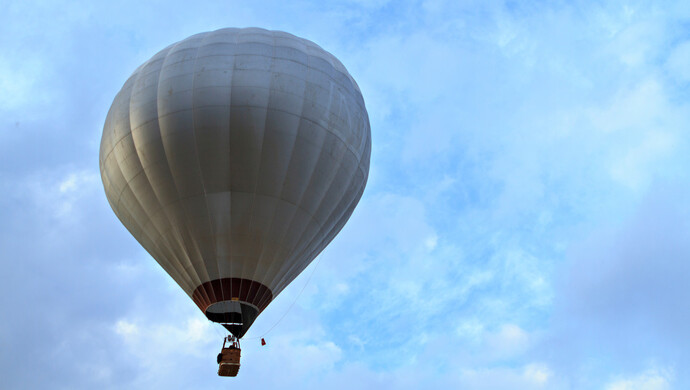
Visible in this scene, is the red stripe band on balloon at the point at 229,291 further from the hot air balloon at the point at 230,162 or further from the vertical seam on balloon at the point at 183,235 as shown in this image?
the vertical seam on balloon at the point at 183,235

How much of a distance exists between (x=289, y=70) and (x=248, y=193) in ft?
12.5

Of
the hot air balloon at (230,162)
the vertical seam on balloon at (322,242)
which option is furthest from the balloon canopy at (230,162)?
the vertical seam on balloon at (322,242)

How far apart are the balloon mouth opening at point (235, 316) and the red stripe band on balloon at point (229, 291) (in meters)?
0.24

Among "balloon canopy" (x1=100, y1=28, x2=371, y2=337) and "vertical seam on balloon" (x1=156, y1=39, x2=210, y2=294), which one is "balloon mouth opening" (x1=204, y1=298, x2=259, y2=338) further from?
"vertical seam on balloon" (x1=156, y1=39, x2=210, y2=294)

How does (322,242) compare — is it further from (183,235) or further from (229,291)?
(183,235)

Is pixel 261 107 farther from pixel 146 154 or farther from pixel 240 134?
pixel 146 154

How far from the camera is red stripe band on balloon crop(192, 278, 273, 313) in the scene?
68.7 feet

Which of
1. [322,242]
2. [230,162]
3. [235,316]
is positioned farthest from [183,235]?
[322,242]

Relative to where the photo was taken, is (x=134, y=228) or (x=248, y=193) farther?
(x=134, y=228)

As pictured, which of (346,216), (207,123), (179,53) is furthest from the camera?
(346,216)

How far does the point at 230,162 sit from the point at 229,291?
145 inches

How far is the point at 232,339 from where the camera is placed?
21547 mm

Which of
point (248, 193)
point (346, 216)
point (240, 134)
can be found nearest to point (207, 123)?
point (240, 134)

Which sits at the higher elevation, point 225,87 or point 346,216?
point 225,87
